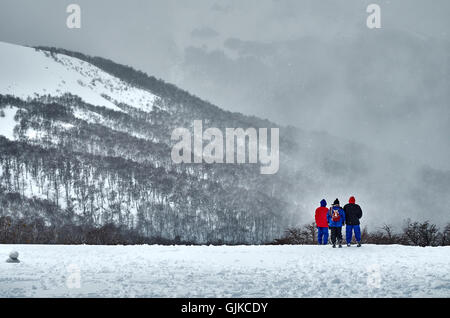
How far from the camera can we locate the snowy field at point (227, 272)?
984cm

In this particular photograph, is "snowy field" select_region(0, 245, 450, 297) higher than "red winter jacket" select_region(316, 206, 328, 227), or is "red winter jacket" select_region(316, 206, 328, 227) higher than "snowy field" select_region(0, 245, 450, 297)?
"red winter jacket" select_region(316, 206, 328, 227)

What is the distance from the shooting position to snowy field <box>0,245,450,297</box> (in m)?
9.84

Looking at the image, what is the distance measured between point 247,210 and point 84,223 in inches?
2625

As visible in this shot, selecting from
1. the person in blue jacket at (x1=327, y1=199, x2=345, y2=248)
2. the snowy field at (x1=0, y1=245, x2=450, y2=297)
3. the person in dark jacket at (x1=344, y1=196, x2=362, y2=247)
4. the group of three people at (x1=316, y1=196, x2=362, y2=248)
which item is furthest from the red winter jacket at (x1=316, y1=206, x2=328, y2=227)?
the snowy field at (x1=0, y1=245, x2=450, y2=297)

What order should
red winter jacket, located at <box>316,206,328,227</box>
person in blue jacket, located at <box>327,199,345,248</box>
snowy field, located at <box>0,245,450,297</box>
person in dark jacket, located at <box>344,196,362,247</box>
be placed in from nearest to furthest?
snowy field, located at <box>0,245,450,297</box>, person in blue jacket, located at <box>327,199,345,248</box>, person in dark jacket, located at <box>344,196,362,247</box>, red winter jacket, located at <box>316,206,328,227</box>

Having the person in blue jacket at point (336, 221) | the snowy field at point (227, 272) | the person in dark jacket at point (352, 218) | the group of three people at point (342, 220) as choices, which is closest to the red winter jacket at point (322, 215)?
the group of three people at point (342, 220)

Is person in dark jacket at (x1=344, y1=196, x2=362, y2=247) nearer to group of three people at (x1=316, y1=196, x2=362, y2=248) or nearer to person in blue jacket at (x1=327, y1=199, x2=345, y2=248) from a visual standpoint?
group of three people at (x1=316, y1=196, x2=362, y2=248)

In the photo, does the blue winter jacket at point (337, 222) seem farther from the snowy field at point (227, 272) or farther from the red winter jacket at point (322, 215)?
the snowy field at point (227, 272)

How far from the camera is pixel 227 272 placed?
12.5m

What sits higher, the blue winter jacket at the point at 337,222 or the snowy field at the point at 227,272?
the blue winter jacket at the point at 337,222

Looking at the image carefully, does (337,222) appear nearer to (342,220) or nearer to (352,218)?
(342,220)

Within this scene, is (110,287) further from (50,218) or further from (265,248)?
(50,218)

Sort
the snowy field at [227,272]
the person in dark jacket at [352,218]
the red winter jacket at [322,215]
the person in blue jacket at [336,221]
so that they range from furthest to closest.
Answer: the red winter jacket at [322,215] < the person in dark jacket at [352,218] < the person in blue jacket at [336,221] < the snowy field at [227,272]
